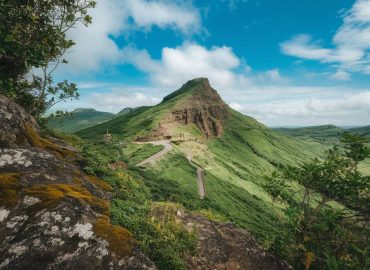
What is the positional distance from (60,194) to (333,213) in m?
11.1

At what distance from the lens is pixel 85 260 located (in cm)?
974

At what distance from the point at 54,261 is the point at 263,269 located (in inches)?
380

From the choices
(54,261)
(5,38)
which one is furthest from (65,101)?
(54,261)

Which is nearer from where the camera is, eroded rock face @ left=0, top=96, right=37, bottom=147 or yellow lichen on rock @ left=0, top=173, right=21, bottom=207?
yellow lichen on rock @ left=0, top=173, right=21, bottom=207

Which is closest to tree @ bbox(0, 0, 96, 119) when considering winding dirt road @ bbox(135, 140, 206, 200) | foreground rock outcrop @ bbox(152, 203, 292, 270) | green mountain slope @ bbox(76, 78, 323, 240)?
foreground rock outcrop @ bbox(152, 203, 292, 270)

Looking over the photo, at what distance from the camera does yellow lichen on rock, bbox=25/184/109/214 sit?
458 inches

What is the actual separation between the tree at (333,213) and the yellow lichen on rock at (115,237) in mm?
6406

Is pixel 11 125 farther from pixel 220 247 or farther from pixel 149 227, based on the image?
pixel 220 247

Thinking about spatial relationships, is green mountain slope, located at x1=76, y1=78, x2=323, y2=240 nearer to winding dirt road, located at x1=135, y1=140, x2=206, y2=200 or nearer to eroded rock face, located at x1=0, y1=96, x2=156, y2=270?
→ winding dirt road, located at x1=135, y1=140, x2=206, y2=200

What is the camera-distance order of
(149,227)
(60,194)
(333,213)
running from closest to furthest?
(333,213), (60,194), (149,227)

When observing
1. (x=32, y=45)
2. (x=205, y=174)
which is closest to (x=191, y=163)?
(x=205, y=174)

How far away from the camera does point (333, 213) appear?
11.8 m

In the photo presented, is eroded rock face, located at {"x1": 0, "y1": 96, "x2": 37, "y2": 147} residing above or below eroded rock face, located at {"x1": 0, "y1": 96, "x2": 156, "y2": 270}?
above

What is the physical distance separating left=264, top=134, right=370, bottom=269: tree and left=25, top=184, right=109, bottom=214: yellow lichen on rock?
8152 mm
